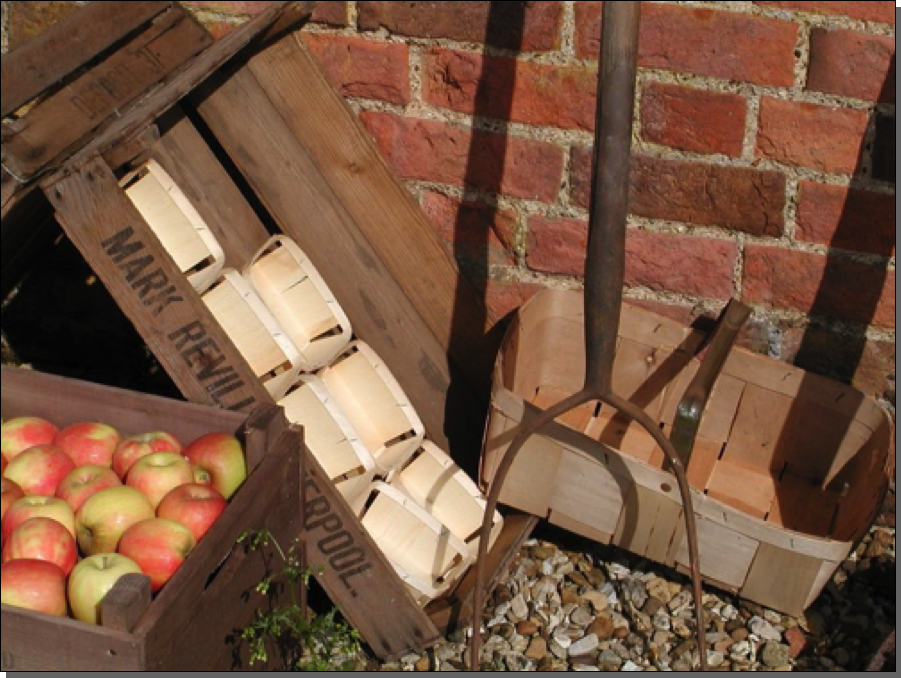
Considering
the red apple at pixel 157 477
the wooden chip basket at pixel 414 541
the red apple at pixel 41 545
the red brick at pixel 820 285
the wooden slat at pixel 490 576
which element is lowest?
the wooden slat at pixel 490 576

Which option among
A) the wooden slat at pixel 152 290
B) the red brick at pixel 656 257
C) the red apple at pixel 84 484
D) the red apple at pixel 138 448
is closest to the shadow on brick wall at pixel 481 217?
the red brick at pixel 656 257

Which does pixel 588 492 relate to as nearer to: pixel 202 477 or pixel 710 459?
pixel 710 459

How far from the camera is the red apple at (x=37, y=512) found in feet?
6.31

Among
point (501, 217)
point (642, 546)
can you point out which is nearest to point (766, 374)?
point (642, 546)

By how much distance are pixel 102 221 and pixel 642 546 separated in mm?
1112

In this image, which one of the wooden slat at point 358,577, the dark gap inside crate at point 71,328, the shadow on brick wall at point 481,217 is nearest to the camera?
the wooden slat at point 358,577

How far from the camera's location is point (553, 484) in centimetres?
234

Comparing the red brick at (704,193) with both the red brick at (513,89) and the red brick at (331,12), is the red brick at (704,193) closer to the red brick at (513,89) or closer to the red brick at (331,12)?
the red brick at (513,89)

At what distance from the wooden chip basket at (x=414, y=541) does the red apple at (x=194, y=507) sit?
0.39 m

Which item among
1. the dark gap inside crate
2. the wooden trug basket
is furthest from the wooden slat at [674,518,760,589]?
the dark gap inside crate

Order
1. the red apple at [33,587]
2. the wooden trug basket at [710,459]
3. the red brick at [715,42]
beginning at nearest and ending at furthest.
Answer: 1. the red apple at [33,587]
2. the wooden trug basket at [710,459]
3. the red brick at [715,42]

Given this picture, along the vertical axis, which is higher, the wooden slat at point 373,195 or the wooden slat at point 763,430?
the wooden slat at point 373,195

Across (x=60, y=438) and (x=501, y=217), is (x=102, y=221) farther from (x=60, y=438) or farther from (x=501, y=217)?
(x=501, y=217)

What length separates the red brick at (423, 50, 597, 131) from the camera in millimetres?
2461
